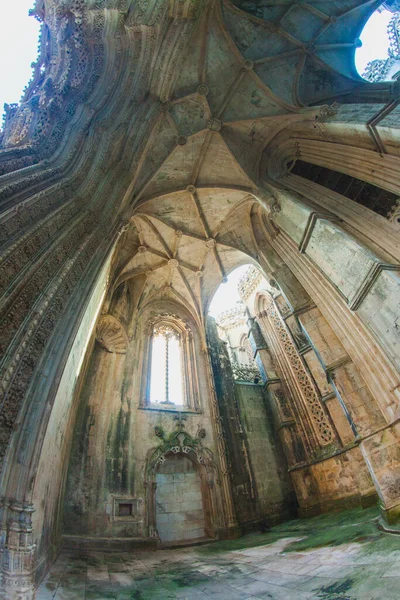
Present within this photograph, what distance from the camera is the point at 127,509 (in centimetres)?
684

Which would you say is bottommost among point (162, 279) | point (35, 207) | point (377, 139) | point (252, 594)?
point (252, 594)

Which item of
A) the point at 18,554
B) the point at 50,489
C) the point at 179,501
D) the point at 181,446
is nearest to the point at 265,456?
the point at 181,446

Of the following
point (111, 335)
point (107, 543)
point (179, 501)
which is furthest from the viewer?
point (111, 335)

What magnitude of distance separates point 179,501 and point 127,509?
5.12 feet

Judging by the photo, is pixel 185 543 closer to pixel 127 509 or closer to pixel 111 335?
pixel 127 509

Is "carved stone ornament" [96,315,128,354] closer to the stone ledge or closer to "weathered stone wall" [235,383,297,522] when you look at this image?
"weathered stone wall" [235,383,297,522]

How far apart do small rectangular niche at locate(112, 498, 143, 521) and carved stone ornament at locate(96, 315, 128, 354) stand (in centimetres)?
405

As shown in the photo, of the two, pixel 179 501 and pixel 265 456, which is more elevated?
pixel 265 456

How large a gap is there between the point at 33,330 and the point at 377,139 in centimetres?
686

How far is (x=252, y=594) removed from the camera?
297cm

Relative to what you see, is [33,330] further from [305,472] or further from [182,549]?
[305,472]

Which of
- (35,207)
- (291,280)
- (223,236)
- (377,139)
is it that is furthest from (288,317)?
(35,207)

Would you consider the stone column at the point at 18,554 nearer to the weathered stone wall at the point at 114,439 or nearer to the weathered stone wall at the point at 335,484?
the weathered stone wall at the point at 114,439

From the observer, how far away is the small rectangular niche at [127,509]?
21.7 feet
